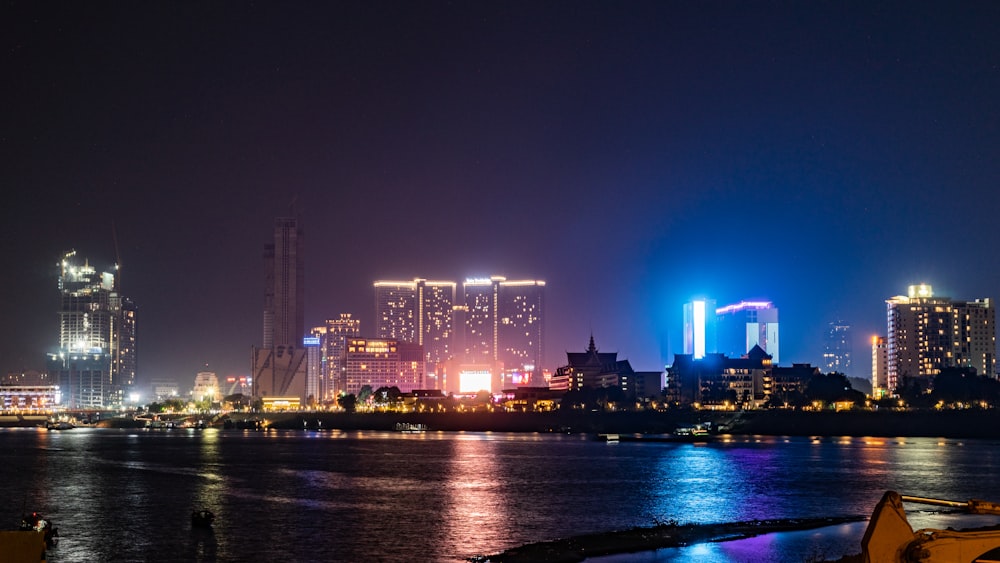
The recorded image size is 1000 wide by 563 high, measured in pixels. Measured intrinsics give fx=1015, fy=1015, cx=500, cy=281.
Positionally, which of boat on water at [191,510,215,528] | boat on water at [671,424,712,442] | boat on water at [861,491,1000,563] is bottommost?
boat on water at [671,424,712,442]

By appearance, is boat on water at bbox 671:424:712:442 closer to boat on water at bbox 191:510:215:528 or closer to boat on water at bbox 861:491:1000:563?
boat on water at bbox 191:510:215:528

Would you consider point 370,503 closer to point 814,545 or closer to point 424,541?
point 424,541

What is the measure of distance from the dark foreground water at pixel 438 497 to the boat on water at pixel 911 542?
86.8 feet

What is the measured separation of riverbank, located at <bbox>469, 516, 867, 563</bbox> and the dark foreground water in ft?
4.78

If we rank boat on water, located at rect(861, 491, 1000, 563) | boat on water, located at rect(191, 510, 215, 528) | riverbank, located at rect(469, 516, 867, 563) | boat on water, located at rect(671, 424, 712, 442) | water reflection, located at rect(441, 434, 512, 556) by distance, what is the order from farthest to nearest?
boat on water, located at rect(671, 424, 712, 442) → boat on water, located at rect(191, 510, 215, 528) → water reflection, located at rect(441, 434, 512, 556) → riverbank, located at rect(469, 516, 867, 563) → boat on water, located at rect(861, 491, 1000, 563)

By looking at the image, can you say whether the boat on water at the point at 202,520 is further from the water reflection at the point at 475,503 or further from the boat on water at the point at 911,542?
the boat on water at the point at 911,542

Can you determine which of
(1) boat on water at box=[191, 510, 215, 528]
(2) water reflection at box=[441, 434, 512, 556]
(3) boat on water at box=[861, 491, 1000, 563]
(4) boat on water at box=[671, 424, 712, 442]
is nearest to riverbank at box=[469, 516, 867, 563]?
(2) water reflection at box=[441, 434, 512, 556]

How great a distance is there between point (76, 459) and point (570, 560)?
320 ft

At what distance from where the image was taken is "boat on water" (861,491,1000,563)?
12.4 metres

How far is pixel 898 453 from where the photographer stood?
408 ft

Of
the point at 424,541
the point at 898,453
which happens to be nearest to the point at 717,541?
the point at 424,541

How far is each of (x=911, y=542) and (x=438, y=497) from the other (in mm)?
57644

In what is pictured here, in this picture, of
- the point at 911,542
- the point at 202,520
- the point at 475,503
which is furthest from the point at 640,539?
the point at 911,542

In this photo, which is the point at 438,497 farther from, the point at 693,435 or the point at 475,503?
the point at 693,435
